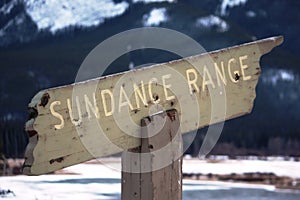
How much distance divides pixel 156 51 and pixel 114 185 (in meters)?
0.75

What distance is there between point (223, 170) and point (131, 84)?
2227mm

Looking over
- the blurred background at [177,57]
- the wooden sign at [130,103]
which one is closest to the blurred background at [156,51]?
the blurred background at [177,57]

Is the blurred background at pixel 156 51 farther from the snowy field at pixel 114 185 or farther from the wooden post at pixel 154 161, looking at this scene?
the wooden post at pixel 154 161

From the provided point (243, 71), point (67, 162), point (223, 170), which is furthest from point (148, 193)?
point (223, 170)

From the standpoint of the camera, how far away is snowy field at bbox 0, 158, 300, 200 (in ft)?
9.09

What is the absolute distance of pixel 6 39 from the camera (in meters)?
3.31

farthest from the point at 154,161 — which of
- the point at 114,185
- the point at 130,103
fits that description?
the point at 114,185

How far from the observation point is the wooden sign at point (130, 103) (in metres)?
0.96

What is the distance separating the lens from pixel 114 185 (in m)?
3.05

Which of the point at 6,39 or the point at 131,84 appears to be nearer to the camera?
the point at 131,84

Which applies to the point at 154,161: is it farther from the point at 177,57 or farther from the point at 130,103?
the point at 177,57

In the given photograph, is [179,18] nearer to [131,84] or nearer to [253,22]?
[253,22]

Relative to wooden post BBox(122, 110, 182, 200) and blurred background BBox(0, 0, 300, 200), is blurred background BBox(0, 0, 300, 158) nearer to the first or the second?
blurred background BBox(0, 0, 300, 200)

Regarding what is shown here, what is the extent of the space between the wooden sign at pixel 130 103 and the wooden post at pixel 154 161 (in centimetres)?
2
